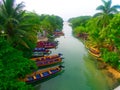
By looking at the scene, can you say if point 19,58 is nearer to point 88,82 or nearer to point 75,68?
point 88,82

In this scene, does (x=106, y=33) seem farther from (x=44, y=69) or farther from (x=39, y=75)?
(x=39, y=75)

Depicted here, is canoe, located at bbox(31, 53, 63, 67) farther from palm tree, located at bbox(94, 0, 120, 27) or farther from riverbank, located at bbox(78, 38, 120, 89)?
palm tree, located at bbox(94, 0, 120, 27)

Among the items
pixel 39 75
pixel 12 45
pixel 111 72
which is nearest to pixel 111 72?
pixel 111 72

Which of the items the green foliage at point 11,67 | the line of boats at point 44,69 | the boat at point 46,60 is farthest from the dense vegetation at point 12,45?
the boat at point 46,60

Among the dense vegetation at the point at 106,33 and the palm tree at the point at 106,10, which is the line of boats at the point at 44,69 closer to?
the dense vegetation at the point at 106,33

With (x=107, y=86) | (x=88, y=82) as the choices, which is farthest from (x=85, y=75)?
(x=107, y=86)
